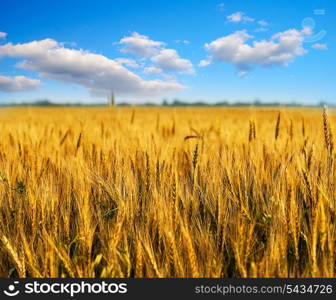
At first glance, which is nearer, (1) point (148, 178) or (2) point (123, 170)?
(1) point (148, 178)

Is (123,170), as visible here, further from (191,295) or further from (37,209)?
(191,295)

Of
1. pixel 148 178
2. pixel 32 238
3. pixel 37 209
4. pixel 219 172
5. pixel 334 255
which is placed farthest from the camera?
pixel 219 172

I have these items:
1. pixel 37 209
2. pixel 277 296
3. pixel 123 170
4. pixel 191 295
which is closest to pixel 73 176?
pixel 123 170

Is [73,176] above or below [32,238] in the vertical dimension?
above

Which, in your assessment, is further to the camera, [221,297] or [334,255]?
[334,255]

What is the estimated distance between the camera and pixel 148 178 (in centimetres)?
172

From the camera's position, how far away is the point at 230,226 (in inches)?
52.4

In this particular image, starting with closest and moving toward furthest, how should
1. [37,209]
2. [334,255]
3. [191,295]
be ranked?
1. [191,295]
2. [334,255]
3. [37,209]

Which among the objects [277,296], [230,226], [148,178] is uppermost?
[148,178]

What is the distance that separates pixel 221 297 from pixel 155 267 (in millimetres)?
215

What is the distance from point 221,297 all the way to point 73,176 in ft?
3.64

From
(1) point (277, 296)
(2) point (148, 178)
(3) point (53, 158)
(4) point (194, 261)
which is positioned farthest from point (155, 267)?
(3) point (53, 158)

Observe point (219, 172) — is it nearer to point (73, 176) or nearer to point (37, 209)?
point (73, 176)

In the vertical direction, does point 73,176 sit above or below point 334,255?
above
